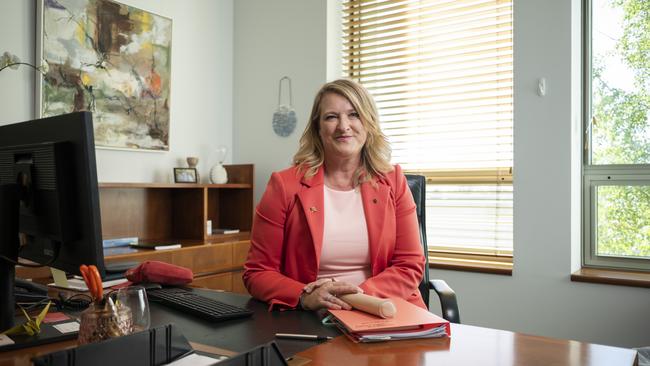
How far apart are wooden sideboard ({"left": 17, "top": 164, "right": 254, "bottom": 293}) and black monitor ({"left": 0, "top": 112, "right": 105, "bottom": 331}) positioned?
1.60 meters

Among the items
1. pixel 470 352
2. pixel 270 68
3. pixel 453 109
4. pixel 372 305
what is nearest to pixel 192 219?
pixel 270 68

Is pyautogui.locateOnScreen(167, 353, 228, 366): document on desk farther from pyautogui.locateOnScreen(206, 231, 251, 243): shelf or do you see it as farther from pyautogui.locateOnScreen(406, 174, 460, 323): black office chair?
pyautogui.locateOnScreen(206, 231, 251, 243): shelf

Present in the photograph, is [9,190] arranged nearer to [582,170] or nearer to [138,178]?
[138,178]

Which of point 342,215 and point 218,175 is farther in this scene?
point 218,175

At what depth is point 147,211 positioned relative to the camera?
11.6 feet

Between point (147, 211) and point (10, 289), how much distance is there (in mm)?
2330

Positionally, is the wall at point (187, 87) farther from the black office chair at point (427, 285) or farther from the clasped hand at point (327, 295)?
the clasped hand at point (327, 295)

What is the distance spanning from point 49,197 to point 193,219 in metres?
2.43

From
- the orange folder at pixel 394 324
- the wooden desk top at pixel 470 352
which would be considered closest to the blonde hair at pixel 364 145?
the orange folder at pixel 394 324

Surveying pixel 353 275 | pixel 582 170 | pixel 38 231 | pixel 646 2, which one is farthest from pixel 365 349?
pixel 646 2

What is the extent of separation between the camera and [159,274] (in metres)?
1.67

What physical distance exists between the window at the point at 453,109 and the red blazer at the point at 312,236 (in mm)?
1449

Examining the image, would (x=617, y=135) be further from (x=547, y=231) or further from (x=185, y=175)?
(x=185, y=175)

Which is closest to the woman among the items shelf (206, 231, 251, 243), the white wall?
the white wall
